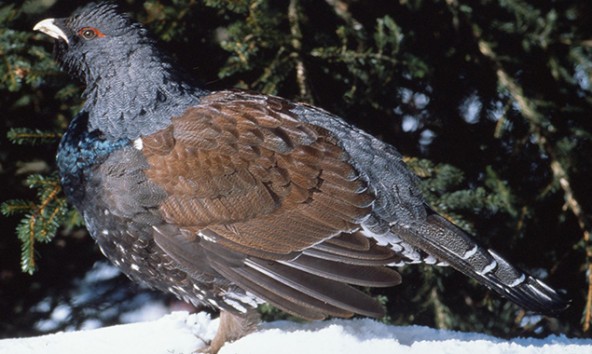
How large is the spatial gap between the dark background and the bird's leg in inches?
28.9

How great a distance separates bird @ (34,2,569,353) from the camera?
2.86 meters

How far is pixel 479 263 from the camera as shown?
3.07m

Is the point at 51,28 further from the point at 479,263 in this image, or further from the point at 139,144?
the point at 479,263

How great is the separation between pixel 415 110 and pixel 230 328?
1.87 meters

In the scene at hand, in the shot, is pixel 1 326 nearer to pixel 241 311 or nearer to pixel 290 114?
pixel 241 311

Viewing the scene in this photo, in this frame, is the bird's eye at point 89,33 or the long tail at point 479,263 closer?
the long tail at point 479,263

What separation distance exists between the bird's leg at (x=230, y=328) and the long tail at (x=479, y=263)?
0.79 metres

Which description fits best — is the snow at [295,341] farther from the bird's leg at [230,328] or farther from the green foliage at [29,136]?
the green foliage at [29,136]

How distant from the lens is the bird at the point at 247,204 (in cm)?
286

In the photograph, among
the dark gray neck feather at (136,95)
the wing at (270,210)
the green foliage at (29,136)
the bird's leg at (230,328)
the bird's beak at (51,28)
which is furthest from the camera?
the green foliage at (29,136)

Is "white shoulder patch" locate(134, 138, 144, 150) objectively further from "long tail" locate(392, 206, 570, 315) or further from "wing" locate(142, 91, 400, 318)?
"long tail" locate(392, 206, 570, 315)

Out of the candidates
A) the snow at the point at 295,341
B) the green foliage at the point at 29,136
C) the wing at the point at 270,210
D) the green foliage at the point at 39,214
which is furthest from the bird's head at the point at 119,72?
the snow at the point at 295,341

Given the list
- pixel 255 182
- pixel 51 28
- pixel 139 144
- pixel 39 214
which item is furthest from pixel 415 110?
pixel 39 214

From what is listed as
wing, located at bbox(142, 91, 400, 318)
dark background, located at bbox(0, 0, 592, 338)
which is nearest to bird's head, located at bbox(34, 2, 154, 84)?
dark background, located at bbox(0, 0, 592, 338)
